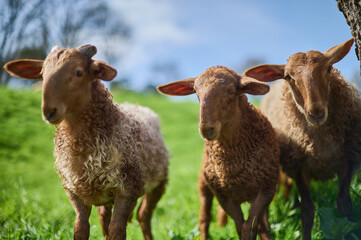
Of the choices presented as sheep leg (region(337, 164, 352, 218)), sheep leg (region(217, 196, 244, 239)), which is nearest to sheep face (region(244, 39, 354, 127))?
sheep leg (region(337, 164, 352, 218))

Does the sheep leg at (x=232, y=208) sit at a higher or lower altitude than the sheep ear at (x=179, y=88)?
lower

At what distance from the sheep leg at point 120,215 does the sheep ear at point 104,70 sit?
1.11m

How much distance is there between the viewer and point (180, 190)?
808cm

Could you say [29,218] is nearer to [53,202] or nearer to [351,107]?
[53,202]

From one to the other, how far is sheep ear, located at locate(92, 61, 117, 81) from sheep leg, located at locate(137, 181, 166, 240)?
2.29 metres

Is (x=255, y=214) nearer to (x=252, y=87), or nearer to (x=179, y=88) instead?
(x=252, y=87)

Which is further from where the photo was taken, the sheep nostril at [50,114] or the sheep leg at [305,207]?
the sheep leg at [305,207]

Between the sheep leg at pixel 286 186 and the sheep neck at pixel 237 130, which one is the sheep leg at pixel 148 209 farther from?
the sheep leg at pixel 286 186

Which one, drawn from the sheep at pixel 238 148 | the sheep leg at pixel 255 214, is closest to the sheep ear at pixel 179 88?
the sheep at pixel 238 148

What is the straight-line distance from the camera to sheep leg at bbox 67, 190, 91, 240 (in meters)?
3.19

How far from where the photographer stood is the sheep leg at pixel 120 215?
3105 mm

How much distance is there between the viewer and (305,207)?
3721 millimetres

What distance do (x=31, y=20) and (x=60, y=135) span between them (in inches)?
126

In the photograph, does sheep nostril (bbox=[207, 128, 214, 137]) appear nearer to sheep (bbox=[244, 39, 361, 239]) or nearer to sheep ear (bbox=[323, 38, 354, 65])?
sheep (bbox=[244, 39, 361, 239])
